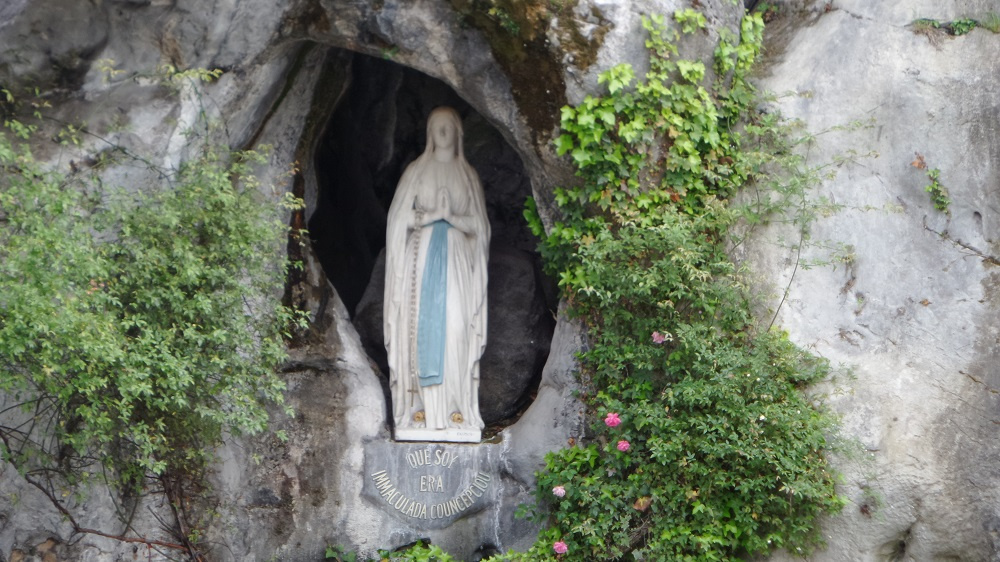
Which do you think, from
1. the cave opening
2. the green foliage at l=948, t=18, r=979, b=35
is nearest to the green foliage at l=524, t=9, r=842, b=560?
the cave opening

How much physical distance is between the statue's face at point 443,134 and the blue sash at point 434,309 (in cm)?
51

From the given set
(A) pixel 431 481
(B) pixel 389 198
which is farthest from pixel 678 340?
(B) pixel 389 198

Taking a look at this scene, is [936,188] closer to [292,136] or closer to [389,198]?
[389,198]

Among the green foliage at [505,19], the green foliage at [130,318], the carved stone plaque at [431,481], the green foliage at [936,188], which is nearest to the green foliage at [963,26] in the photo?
the green foliage at [936,188]

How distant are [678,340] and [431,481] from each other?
164 centimetres

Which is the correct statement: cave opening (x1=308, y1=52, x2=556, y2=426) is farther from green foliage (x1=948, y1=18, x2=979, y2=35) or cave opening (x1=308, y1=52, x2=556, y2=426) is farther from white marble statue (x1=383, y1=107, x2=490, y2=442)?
green foliage (x1=948, y1=18, x2=979, y2=35)

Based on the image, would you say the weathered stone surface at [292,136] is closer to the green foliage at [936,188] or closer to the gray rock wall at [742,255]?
the gray rock wall at [742,255]

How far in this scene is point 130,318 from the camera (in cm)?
586

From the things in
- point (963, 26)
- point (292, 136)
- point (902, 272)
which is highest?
point (963, 26)

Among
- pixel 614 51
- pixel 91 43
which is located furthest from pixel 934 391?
pixel 91 43

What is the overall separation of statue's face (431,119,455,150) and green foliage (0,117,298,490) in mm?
1210

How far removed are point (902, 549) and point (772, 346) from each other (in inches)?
46.1

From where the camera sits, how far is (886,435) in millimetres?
6012

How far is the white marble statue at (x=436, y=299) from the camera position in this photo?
22.8ft
